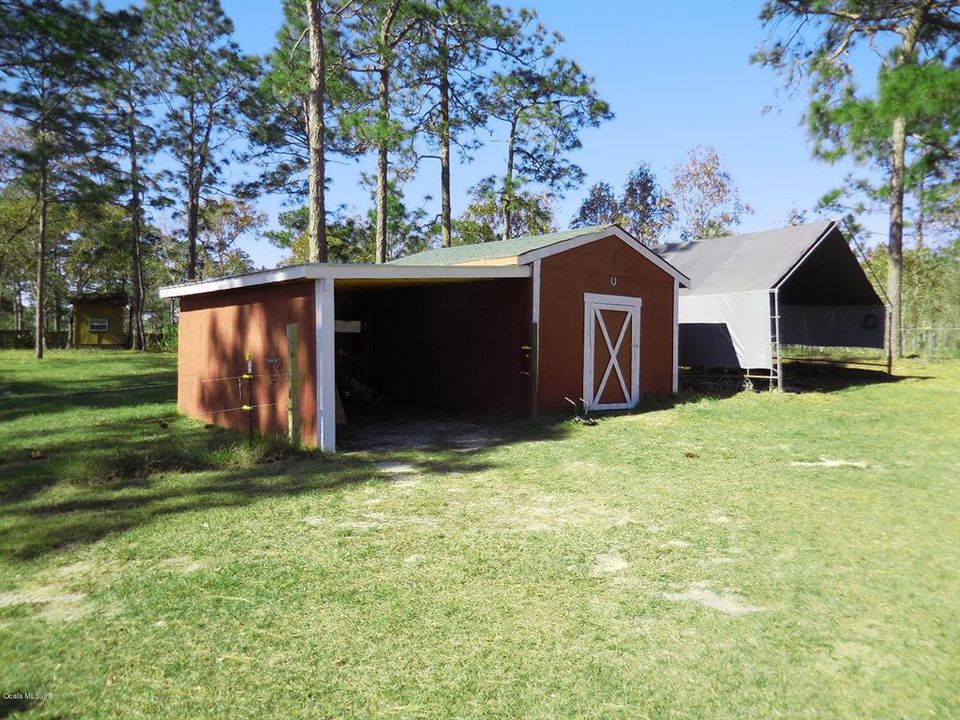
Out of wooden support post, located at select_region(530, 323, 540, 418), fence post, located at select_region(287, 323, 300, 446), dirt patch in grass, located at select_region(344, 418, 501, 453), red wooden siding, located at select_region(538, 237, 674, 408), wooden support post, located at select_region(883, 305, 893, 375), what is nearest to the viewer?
fence post, located at select_region(287, 323, 300, 446)

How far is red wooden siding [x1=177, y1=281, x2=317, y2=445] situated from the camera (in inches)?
322

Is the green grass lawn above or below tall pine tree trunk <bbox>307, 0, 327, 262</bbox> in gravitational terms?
below

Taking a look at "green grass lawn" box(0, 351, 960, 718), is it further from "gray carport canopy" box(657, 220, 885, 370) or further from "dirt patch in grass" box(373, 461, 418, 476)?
"gray carport canopy" box(657, 220, 885, 370)

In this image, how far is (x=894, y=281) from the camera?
20703 millimetres

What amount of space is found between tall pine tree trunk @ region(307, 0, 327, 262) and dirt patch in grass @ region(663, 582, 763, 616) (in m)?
10.6

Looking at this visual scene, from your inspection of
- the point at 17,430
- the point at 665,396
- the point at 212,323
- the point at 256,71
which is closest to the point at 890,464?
the point at 665,396

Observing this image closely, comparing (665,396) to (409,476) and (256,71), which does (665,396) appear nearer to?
(409,476)

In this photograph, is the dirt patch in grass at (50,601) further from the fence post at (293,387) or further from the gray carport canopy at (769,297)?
the gray carport canopy at (769,297)

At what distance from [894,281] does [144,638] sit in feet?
77.4

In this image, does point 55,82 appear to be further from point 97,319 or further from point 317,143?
point 97,319

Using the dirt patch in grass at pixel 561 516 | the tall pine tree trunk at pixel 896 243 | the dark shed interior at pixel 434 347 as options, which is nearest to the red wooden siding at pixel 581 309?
the dark shed interior at pixel 434 347

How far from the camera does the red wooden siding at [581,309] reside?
10.9 metres

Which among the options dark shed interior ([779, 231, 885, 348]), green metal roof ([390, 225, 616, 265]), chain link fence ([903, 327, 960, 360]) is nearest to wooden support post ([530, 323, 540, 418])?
green metal roof ([390, 225, 616, 265])

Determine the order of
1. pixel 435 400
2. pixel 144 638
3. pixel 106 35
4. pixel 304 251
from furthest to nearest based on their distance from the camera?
pixel 304 251 < pixel 106 35 < pixel 435 400 < pixel 144 638
